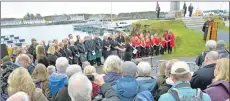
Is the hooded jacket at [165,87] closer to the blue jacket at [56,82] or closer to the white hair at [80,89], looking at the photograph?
the white hair at [80,89]

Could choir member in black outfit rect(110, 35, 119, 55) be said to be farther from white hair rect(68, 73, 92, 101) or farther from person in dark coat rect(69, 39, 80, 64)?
white hair rect(68, 73, 92, 101)

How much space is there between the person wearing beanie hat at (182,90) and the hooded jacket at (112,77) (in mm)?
983

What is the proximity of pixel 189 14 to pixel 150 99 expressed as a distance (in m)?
22.2

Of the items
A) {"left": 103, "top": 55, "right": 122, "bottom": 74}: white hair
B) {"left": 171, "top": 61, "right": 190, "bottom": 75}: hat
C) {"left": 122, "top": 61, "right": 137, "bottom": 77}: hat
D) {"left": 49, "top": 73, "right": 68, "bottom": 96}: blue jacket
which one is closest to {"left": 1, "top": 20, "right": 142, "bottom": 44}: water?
{"left": 49, "top": 73, "right": 68, "bottom": 96}: blue jacket

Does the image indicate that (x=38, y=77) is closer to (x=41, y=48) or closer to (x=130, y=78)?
(x=130, y=78)

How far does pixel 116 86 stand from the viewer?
3363 millimetres

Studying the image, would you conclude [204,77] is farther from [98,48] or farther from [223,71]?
[98,48]

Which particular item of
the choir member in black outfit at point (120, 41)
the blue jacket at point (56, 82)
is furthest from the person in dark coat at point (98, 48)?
the blue jacket at point (56, 82)

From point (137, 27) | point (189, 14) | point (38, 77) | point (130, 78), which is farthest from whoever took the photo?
point (189, 14)

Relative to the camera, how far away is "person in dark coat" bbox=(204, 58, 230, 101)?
3041 millimetres

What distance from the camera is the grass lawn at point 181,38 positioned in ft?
49.2

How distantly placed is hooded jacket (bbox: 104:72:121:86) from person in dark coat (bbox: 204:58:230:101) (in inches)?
41.8

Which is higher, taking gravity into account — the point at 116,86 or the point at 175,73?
the point at 175,73

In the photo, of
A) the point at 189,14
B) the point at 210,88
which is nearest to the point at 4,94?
the point at 210,88
